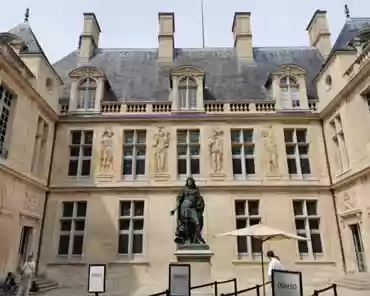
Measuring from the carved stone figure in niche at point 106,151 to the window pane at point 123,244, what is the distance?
2.69 meters

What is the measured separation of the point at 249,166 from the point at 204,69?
625 centimetres

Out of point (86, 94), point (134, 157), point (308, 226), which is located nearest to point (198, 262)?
point (308, 226)

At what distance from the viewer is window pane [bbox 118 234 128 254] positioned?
12.3 metres

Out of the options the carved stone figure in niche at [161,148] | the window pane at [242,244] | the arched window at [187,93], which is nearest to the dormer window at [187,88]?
the arched window at [187,93]

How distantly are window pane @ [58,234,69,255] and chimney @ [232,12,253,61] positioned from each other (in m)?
12.4

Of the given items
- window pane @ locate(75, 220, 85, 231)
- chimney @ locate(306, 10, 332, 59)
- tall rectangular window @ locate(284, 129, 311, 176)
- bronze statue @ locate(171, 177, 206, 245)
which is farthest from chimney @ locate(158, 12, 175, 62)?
bronze statue @ locate(171, 177, 206, 245)

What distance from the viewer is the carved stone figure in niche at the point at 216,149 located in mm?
13117

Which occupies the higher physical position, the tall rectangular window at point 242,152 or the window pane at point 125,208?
the tall rectangular window at point 242,152

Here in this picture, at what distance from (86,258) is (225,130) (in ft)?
24.4

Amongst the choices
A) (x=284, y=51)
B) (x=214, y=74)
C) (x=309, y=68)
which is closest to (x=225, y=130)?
(x=214, y=74)

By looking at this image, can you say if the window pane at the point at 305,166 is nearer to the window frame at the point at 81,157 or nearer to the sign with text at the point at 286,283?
the window frame at the point at 81,157

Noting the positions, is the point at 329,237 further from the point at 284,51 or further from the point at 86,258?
the point at 284,51

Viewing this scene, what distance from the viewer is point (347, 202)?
11586 mm

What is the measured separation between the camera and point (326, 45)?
697 inches
